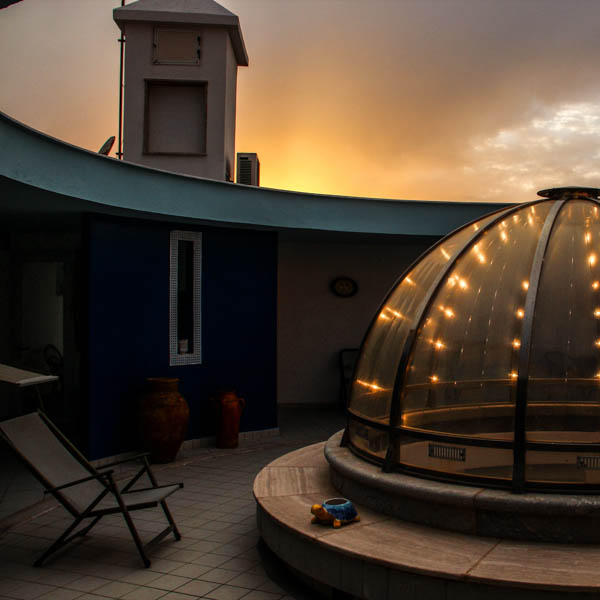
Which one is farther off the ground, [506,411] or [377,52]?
[377,52]

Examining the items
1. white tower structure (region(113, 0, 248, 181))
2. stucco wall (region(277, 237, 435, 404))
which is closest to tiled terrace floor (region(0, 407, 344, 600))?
stucco wall (region(277, 237, 435, 404))

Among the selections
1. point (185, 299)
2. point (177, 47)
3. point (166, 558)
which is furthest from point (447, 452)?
point (177, 47)

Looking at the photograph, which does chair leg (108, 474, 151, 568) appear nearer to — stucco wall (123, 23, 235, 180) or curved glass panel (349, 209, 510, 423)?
curved glass panel (349, 209, 510, 423)

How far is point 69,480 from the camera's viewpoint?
17.7 ft

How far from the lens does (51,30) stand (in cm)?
1372

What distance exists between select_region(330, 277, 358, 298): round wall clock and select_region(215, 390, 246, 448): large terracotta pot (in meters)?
4.20

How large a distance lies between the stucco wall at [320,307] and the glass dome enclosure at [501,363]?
267 inches

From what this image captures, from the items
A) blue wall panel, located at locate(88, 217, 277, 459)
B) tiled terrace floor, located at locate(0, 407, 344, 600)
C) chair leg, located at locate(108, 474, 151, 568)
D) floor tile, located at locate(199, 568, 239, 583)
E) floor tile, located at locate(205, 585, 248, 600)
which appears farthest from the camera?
blue wall panel, located at locate(88, 217, 277, 459)

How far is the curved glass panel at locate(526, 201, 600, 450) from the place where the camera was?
4621 millimetres

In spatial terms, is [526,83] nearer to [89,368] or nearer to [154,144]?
[154,144]

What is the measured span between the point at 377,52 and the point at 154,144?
4.81m

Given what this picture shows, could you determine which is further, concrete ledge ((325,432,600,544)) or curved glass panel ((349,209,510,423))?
curved glass panel ((349,209,510,423))

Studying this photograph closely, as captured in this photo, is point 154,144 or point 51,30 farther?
point 51,30

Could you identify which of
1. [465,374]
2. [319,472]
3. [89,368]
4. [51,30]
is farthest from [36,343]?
[465,374]
